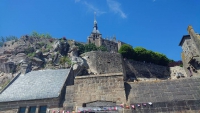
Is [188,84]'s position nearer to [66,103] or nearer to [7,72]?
[66,103]

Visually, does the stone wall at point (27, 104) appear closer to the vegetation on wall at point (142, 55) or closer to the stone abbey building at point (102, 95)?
the stone abbey building at point (102, 95)

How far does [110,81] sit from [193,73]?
15.2 metres

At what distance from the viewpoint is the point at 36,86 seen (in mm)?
12148

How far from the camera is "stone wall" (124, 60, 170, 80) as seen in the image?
130 feet

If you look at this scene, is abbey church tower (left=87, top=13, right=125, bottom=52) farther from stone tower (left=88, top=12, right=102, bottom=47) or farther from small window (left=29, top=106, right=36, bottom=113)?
small window (left=29, top=106, right=36, bottom=113)

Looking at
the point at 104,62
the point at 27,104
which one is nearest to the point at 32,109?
the point at 27,104

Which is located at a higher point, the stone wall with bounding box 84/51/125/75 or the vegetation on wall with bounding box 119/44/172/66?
the vegetation on wall with bounding box 119/44/172/66

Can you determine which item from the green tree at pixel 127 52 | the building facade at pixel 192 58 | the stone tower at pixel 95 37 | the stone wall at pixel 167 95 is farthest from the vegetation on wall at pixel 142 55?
the stone wall at pixel 167 95

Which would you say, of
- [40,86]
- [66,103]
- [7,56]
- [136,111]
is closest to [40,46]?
[7,56]

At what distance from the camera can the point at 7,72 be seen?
3466 cm

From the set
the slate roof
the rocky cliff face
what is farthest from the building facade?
Answer: the rocky cliff face

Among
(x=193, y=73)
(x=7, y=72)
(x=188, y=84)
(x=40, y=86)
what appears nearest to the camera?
(x=188, y=84)

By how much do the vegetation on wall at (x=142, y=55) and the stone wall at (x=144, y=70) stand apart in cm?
191

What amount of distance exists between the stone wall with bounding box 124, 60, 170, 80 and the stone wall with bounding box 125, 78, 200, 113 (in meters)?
29.4
